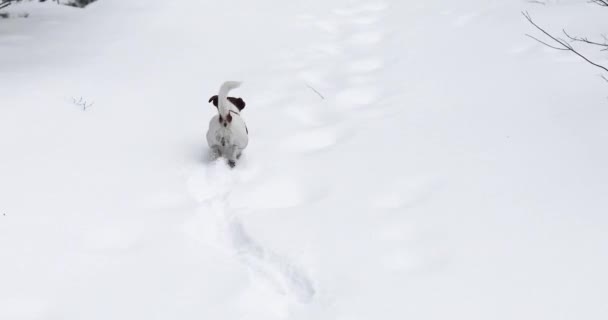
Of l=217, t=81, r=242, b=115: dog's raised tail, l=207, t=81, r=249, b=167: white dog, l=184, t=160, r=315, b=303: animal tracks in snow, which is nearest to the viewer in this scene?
l=184, t=160, r=315, b=303: animal tracks in snow

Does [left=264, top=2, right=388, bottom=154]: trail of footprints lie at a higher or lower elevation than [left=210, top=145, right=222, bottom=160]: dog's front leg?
lower

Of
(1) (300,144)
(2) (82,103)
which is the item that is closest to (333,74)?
(1) (300,144)

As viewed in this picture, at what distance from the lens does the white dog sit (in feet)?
13.5

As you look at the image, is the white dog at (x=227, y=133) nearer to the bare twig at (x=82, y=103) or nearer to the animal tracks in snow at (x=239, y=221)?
the animal tracks in snow at (x=239, y=221)

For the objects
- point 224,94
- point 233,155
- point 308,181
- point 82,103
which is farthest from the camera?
point 82,103

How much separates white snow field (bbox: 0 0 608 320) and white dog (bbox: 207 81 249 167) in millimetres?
127

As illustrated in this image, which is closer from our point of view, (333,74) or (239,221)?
(239,221)

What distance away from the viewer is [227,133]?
418 centimetres

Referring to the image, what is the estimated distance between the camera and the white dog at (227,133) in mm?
4113

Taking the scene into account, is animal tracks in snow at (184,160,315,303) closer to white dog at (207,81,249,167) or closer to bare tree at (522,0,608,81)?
white dog at (207,81,249,167)

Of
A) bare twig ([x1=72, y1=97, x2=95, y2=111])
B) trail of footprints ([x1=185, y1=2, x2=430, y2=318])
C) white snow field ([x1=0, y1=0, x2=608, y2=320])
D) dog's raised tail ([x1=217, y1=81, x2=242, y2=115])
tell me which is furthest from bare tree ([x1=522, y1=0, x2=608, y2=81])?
bare twig ([x1=72, y1=97, x2=95, y2=111])

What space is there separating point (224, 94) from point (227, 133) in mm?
349

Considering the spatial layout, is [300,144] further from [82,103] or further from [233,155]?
[82,103]

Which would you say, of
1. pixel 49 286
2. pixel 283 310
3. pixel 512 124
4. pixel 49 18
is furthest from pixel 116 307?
pixel 49 18
